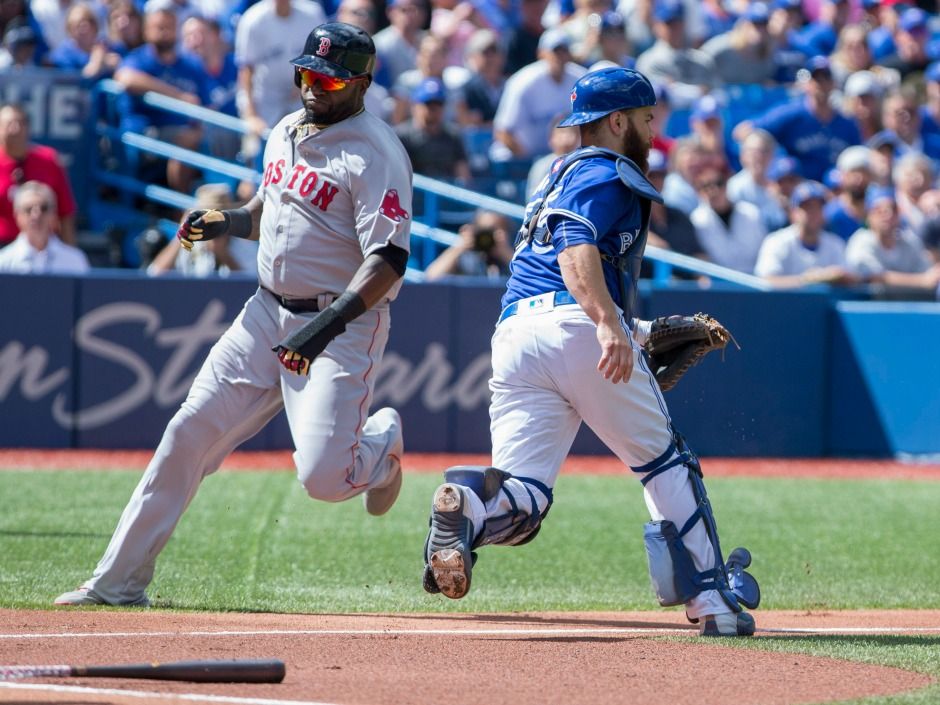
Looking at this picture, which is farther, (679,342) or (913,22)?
(913,22)

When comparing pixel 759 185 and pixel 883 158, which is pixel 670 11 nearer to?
pixel 759 185

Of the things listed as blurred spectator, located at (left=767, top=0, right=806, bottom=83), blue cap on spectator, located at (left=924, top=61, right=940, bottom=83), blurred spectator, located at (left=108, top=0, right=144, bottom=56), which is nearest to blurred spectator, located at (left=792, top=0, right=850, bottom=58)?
blurred spectator, located at (left=767, top=0, right=806, bottom=83)

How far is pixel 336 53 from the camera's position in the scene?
19.0ft

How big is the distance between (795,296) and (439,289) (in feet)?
9.42

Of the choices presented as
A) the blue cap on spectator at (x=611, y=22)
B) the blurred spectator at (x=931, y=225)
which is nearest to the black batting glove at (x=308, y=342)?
the blurred spectator at (x=931, y=225)

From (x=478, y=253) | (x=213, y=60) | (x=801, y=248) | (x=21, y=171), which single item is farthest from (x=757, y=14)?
(x=21, y=171)

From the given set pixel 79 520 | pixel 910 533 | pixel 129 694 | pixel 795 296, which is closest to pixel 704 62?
pixel 795 296

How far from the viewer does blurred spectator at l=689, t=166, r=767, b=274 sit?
13289mm

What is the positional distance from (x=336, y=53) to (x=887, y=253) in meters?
8.46

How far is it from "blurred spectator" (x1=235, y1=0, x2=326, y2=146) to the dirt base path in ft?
26.5

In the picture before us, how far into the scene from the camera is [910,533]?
895 centimetres

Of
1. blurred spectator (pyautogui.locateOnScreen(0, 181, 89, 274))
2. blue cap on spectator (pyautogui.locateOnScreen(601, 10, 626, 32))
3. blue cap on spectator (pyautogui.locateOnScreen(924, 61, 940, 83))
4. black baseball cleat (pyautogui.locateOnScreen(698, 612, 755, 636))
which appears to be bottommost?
black baseball cleat (pyautogui.locateOnScreen(698, 612, 755, 636))

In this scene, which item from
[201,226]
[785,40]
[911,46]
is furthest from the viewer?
[911,46]

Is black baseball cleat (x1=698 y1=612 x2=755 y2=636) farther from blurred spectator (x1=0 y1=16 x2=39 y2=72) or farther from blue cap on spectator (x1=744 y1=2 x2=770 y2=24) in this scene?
blue cap on spectator (x1=744 y1=2 x2=770 y2=24)
